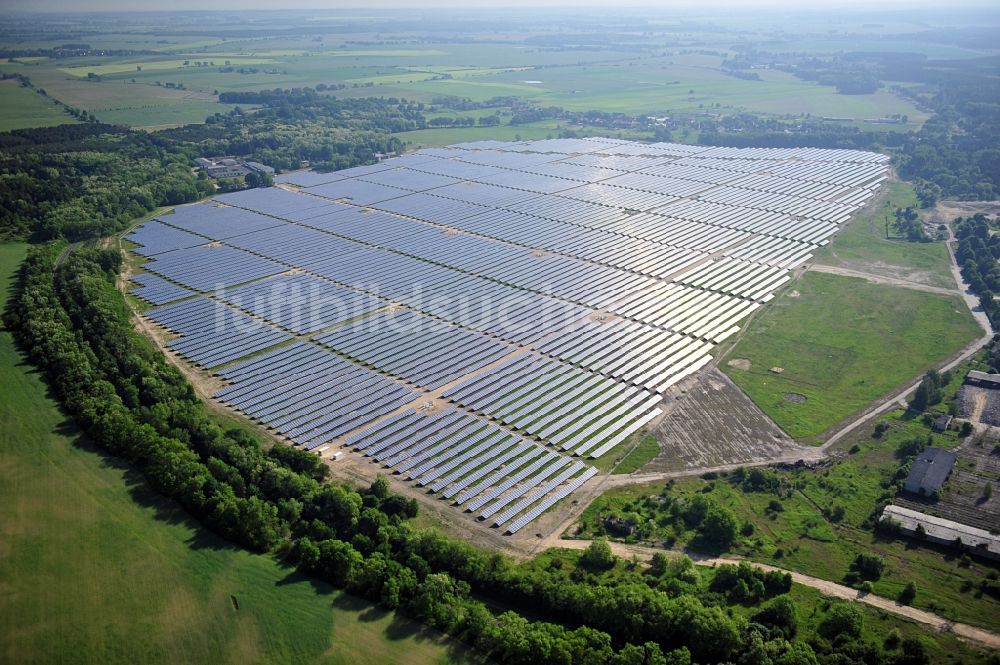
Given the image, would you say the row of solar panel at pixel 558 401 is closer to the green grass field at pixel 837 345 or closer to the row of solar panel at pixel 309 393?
the row of solar panel at pixel 309 393

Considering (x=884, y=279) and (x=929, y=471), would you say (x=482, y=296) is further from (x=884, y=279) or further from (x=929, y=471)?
(x=884, y=279)

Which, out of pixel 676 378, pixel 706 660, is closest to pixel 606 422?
pixel 676 378

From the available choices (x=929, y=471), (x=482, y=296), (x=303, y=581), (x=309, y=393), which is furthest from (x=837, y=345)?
(x=303, y=581)

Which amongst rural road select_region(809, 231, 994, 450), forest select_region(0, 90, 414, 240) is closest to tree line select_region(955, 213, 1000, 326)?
rural road select_region(809, 231, 994, 450)

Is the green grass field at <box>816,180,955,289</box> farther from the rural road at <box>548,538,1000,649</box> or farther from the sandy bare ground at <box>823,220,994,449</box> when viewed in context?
the rural road at <box>548,538,1000,649</box>

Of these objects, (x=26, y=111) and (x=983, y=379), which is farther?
(x=26, y=111)

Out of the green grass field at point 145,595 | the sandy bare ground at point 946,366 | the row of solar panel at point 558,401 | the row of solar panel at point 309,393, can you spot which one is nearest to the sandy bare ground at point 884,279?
the sandy bare ground at point 946,366
